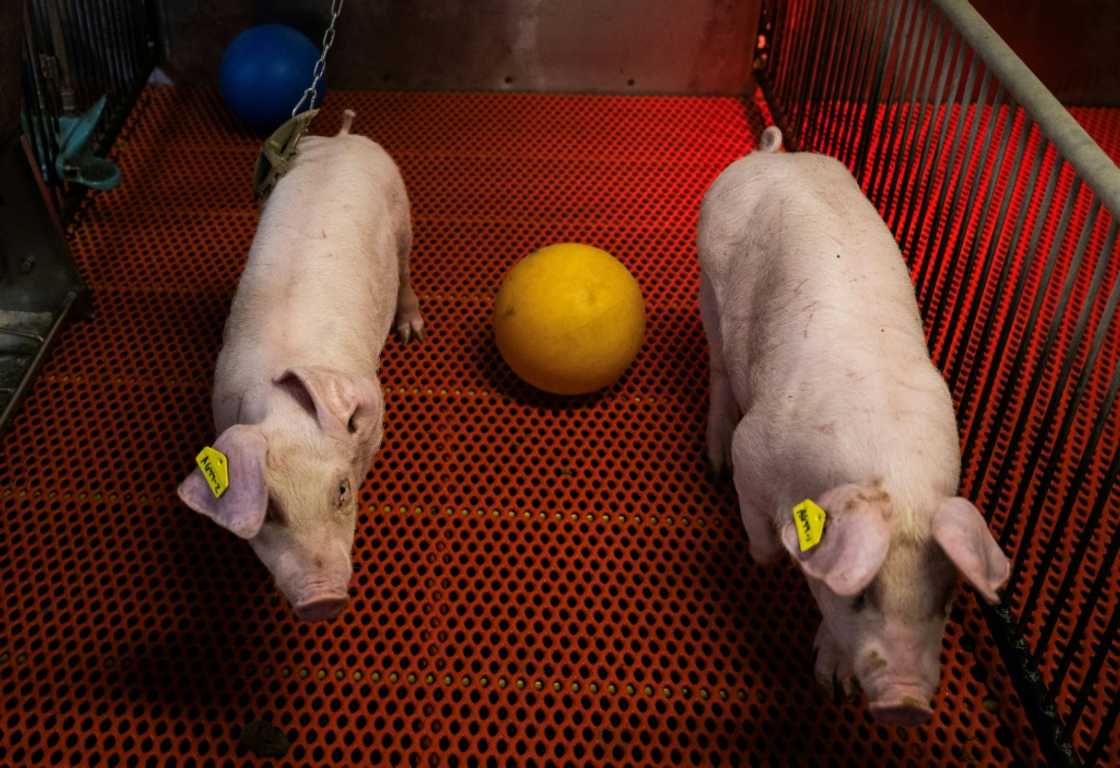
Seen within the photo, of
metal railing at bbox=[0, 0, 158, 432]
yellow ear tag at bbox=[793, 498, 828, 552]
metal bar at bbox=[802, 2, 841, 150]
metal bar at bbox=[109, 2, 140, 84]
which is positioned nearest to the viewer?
yellow ear tag at bbox=[793, 498, 828, 552]

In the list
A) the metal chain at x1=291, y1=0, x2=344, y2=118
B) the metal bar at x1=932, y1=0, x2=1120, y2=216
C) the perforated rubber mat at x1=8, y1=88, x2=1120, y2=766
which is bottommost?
the perforated rubber mat at x1=8, y1=88, x2=1120, y2=766

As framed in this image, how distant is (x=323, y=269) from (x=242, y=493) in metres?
0.85

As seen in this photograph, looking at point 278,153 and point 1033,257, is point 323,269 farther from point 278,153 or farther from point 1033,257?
point 1033,257

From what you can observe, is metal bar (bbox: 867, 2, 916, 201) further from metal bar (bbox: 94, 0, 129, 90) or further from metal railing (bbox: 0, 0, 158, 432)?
metal bar (bbox: 94, 0, 129, 90)

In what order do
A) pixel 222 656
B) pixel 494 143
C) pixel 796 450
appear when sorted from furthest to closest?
pixel 494 143 < pixel 222 656 < pixel 796 450

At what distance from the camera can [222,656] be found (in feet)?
8.21

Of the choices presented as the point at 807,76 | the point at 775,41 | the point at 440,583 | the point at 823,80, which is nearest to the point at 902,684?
the point at 440,583

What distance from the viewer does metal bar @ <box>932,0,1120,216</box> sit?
2033 mm

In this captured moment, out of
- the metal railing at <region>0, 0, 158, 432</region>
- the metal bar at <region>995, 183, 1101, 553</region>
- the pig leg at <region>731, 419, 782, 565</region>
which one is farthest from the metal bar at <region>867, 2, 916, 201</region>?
the metal railing at <region>0, 0, 158, 432</region>


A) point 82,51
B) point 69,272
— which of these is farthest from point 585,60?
point 69,272

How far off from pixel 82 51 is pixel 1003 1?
13.5ft

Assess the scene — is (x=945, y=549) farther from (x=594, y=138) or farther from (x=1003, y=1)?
(x=1003, y=1)

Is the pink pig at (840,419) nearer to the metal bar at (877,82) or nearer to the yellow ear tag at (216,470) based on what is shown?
the metal bar at (877,82)

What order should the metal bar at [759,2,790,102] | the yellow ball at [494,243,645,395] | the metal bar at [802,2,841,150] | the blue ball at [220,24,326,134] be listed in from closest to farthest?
the yellow ball at [494,243,645,395] < the metal bar at [802,2,841,150] < the blue ball at [220,24,326,134] < the metal bar at [759,2,790,102]
